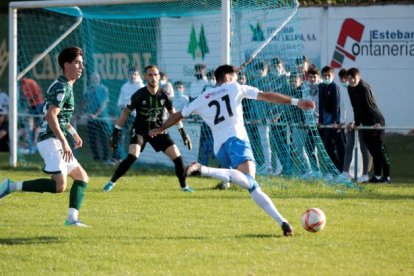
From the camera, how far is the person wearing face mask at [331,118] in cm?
1620

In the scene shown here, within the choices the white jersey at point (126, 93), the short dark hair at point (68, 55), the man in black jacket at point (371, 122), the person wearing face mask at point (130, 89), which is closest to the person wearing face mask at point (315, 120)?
the man in black jacket at point (371, 122)

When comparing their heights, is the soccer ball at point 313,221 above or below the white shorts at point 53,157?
below

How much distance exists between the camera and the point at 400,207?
12.4 m

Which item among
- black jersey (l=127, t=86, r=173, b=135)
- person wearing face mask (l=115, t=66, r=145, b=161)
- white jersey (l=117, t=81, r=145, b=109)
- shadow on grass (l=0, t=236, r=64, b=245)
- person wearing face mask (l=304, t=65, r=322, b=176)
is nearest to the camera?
shadow on grass (l=0, t=236, r=64, b=245)

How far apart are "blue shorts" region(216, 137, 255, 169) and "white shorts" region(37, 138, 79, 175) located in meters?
1.68

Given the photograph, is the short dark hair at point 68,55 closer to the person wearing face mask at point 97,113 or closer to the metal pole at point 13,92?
the metal pole at point 13,92

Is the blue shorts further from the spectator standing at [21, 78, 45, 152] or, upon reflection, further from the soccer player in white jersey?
the spectator standing at [21, 78, 45, 152]

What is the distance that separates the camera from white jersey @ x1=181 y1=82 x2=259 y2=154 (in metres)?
10.2

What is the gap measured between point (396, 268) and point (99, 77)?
1342 centimetres

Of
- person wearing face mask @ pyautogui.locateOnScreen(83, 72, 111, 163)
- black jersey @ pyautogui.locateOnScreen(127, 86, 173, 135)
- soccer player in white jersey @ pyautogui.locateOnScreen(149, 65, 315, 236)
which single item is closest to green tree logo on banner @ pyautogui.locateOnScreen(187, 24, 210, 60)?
person wearing face mask @ pyautogui.locateOnScreen(83, 72, 111, 163)

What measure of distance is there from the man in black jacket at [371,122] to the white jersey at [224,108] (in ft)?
19.0

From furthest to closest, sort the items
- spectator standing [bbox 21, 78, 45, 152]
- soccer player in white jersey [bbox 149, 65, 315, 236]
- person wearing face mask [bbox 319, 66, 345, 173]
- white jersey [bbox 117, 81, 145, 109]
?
spectator standing [bbox 21, 78, 45, 152]
white jersey [bbox 117, 81, 145, 109]
person wearing face mask [bbox 319, 66, 345, 173]
soccer player in white jersey [bbox 149, 65, 315, 236]

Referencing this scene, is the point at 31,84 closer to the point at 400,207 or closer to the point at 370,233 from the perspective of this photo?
the point at 400,207

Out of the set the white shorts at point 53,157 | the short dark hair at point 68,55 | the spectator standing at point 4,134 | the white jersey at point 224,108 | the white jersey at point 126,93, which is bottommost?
the spectator standing at point 4,134
